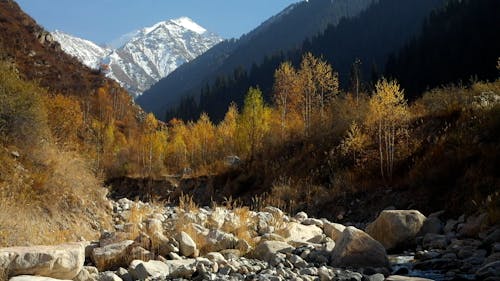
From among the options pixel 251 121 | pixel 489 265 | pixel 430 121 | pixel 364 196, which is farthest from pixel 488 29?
pixel 489 265

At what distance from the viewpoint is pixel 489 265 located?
319 inches

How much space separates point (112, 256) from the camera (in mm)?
8836

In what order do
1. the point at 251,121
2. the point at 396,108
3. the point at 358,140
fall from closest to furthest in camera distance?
1. the point at 396,108
2. the point at 358,140
3. the point at 251,121

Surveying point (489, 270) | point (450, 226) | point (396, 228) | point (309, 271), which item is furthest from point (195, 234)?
point (450, 226)

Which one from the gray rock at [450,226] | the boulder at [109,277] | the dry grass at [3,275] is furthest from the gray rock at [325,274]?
the gray rock at [450,226]

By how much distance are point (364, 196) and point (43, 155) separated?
13102 mm

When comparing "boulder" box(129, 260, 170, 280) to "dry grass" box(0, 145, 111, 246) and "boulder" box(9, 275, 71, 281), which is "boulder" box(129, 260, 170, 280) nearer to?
"boulder" box(9, 275, 71, 281)

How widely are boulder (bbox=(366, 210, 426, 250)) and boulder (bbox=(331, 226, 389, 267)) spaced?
2.35 m

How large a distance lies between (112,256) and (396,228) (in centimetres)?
728

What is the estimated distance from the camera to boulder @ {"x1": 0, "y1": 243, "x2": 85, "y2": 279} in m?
6.61

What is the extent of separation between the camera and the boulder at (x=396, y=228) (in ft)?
39.2

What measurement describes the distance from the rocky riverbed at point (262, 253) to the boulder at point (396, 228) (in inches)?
1.0

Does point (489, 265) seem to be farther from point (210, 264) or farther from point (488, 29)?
point (488, 29)

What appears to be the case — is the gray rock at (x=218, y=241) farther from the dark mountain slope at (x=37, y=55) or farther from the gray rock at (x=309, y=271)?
the dark mountain slope at (x=37, y=55)
